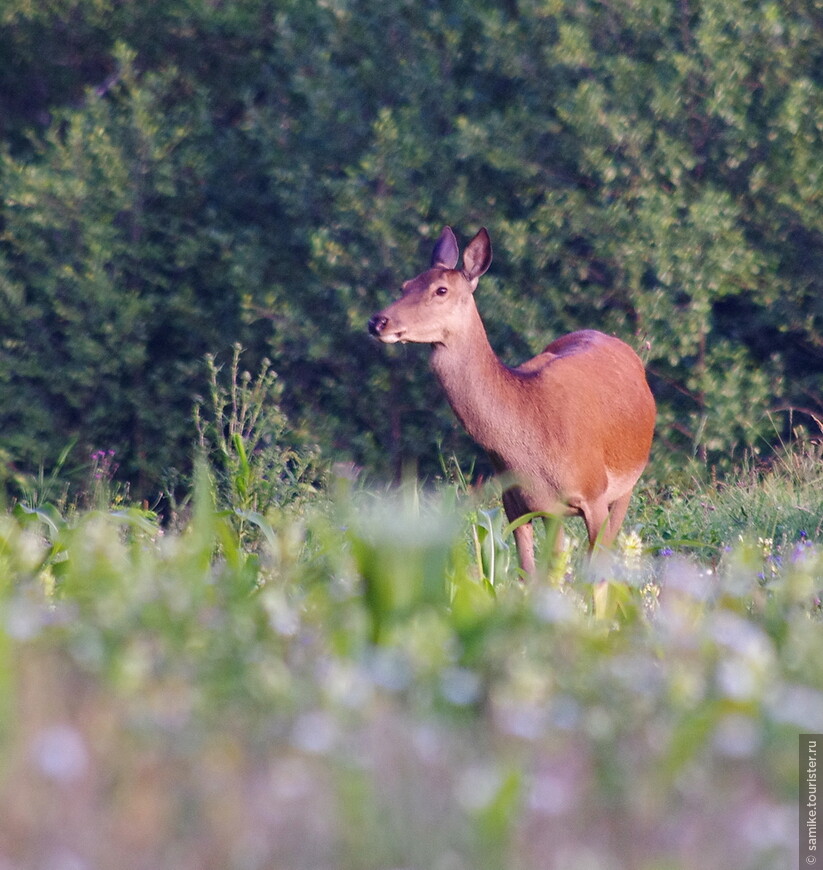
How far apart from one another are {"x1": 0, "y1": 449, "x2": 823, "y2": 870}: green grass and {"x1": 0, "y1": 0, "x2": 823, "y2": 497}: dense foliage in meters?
7.27

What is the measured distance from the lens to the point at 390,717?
2.02 meters

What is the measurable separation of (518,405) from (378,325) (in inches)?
28.1

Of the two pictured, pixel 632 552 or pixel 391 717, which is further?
pixel 632 552

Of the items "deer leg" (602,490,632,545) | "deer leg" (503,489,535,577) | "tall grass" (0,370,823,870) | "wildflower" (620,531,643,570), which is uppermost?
"tall grass" (0,370,823,870)

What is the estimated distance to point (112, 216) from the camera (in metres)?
13.6

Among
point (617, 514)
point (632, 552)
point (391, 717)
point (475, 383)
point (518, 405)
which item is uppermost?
point (391, 717)

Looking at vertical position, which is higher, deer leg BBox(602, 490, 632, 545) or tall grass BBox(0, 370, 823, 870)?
tall grass BBox(0, 370, 823, 870)

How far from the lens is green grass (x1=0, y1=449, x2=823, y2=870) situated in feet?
5.41

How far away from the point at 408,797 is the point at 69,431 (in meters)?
12.8

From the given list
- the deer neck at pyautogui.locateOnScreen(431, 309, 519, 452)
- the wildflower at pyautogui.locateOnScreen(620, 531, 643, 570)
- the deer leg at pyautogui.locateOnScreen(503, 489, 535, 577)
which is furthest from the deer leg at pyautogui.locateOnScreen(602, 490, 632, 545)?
the wildflower at pyautogui.locateOnScreen(620, 531, 643, 570)

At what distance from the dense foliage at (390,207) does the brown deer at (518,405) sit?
12.2 feet

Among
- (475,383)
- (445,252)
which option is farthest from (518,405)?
(445,252)

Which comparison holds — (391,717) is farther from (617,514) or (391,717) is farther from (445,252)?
(617,514)

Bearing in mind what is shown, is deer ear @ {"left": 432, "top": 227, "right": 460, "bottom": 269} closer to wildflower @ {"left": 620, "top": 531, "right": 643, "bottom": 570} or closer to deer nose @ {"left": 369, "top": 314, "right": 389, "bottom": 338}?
deer nose @ {"left": 369, "top": 314, "right": 389, "bottom": 338}
